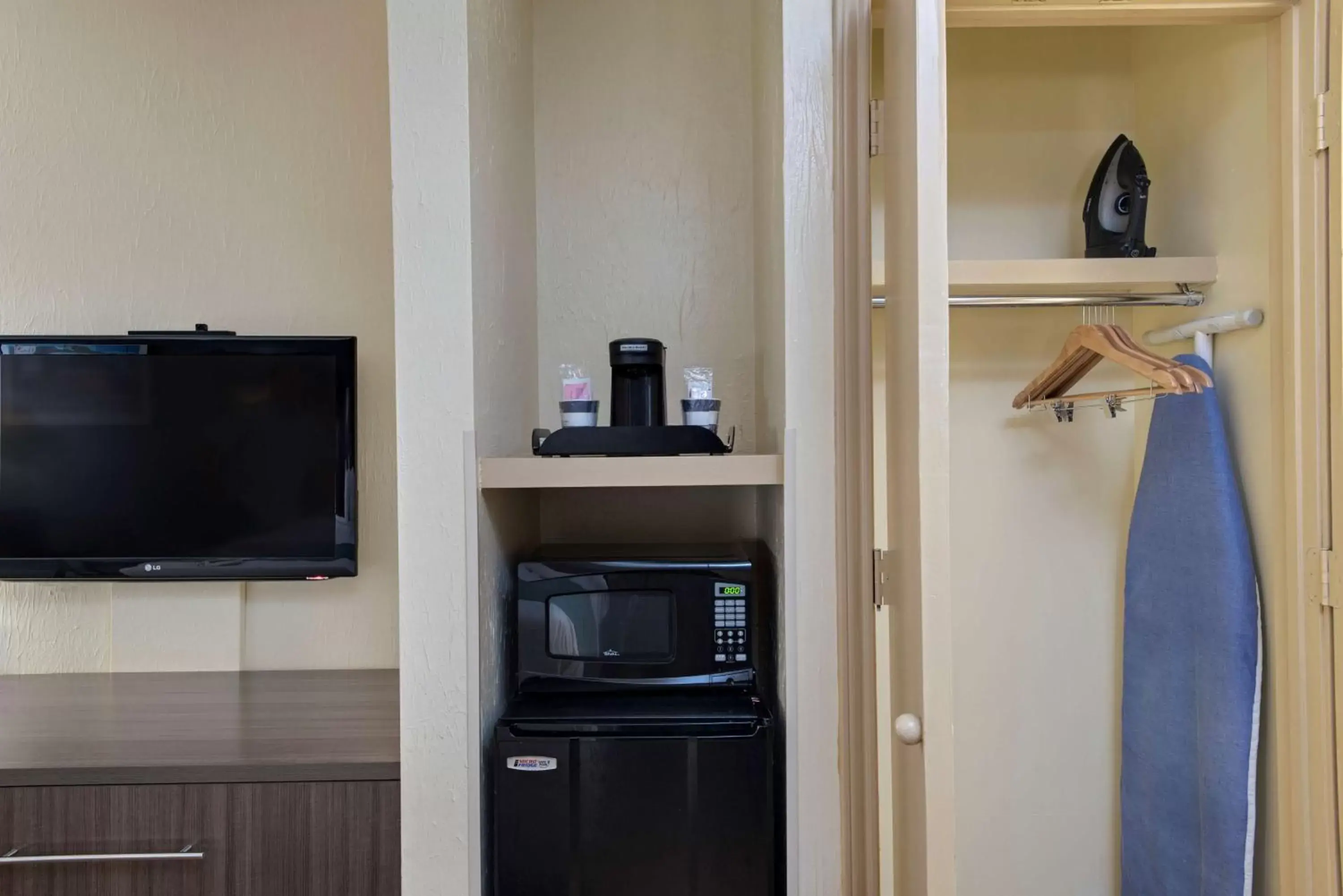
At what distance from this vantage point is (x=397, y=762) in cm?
126

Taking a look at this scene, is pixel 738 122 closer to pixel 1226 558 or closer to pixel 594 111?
pixel 594 111

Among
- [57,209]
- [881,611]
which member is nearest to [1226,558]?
[881,611]

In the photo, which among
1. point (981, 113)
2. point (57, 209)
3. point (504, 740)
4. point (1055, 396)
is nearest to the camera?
point (504, 740)

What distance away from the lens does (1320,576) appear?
130 cm

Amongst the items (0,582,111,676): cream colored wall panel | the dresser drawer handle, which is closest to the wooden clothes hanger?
the dresser drawer handle

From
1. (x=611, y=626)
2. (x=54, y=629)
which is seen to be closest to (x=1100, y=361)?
(x=611, y=626)

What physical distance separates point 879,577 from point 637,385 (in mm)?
533

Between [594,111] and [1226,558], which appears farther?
[594,111]

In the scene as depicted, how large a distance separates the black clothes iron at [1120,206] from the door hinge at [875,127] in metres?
0.63

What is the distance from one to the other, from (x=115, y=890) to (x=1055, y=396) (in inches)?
73.3

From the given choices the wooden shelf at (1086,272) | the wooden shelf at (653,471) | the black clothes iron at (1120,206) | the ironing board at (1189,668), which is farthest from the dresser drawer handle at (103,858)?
the black clothes iron at (1120,206)

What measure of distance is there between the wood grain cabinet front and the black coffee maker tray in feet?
1.94

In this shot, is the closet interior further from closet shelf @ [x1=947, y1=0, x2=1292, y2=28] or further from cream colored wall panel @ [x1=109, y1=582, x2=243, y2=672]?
cream colored wall panel @ [x1=109, y1=582, x2=243, y2=672]

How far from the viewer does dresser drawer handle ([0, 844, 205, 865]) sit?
4.08ft
